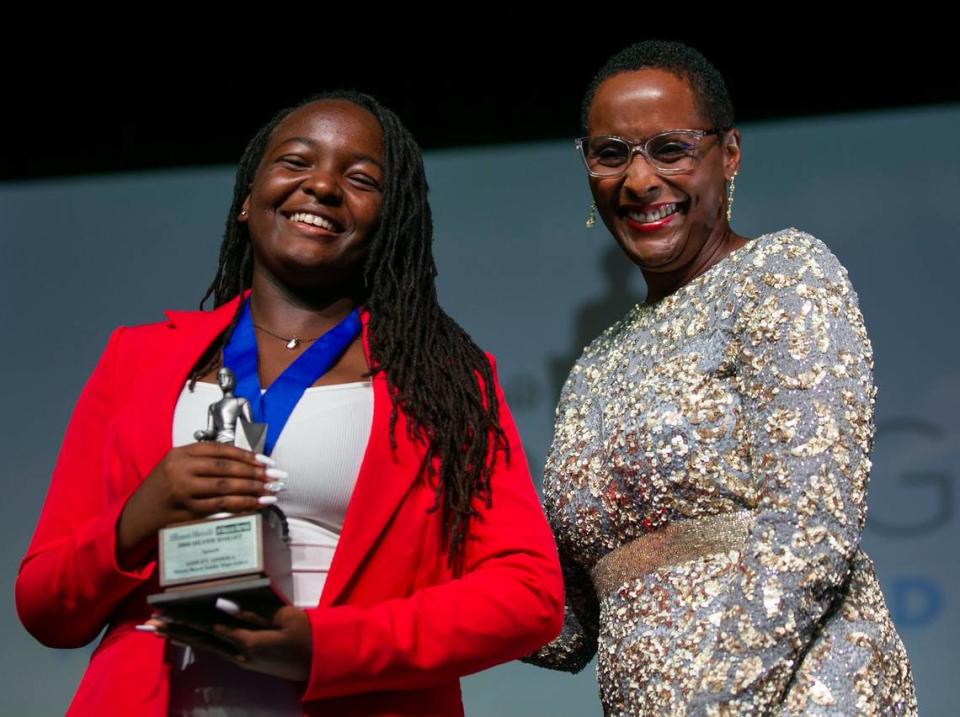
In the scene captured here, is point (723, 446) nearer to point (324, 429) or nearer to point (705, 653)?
point (705, 653)

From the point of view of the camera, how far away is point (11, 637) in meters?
3.50

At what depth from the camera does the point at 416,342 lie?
6.84ft

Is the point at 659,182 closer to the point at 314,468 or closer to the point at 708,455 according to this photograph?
the point at 708,455

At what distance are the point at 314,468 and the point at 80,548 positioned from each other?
1.07 ft

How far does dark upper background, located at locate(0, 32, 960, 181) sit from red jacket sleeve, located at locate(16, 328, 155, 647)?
6.10 ft

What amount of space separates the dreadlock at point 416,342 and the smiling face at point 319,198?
0.10 feet

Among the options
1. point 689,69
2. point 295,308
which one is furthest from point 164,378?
point 689,69

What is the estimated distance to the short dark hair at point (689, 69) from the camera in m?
2.36

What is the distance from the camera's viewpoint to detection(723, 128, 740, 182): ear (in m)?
2.40

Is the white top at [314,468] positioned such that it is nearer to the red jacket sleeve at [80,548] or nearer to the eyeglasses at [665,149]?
the red jacket sleeve at [80,548]

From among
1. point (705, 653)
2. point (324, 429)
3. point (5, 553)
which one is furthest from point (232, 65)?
point (705, 653)

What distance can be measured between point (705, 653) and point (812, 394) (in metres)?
0.41

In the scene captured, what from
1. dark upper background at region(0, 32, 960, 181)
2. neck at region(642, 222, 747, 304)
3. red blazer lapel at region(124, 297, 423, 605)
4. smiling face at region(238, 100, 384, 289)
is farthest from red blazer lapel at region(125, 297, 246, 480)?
dark upper background at region(0, 32, 960, 181)

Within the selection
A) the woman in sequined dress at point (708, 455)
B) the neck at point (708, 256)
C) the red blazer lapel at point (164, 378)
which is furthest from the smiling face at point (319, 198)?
the neck at point (708, 256)
